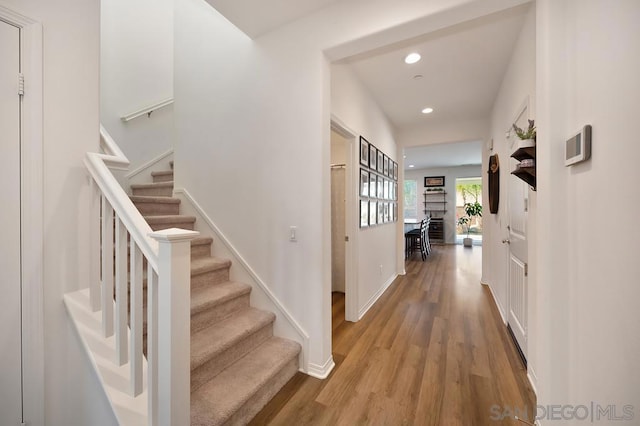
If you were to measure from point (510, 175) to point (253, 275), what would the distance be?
2798mm

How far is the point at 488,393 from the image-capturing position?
1.76 metres

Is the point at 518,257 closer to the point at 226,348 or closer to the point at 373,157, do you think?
the point at 373,157

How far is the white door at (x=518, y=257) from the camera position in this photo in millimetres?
2113

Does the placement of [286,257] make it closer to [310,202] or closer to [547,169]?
[310,202]

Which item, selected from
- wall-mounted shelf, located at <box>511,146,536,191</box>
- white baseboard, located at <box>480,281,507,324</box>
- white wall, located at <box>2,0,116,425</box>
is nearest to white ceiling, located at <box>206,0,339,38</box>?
white wall, located at <box>2,0,116,425</box>

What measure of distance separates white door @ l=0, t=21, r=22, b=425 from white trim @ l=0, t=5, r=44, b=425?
2 cm

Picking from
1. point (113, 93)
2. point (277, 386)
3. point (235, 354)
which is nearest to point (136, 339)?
point (235, 354)

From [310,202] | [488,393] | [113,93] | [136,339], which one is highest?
[113,93]

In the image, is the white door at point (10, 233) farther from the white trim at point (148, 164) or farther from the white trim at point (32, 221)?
the white trim at point (148, 164)

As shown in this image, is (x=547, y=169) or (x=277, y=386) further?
(x=277, y=386)

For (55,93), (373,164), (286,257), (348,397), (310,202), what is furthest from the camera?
(373,164)

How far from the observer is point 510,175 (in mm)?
2664

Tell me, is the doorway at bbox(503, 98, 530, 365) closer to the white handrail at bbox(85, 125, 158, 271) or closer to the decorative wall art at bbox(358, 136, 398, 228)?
→ the decorative wall art at bbox(358, 136, 398, 228)

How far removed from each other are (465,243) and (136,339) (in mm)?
9499
